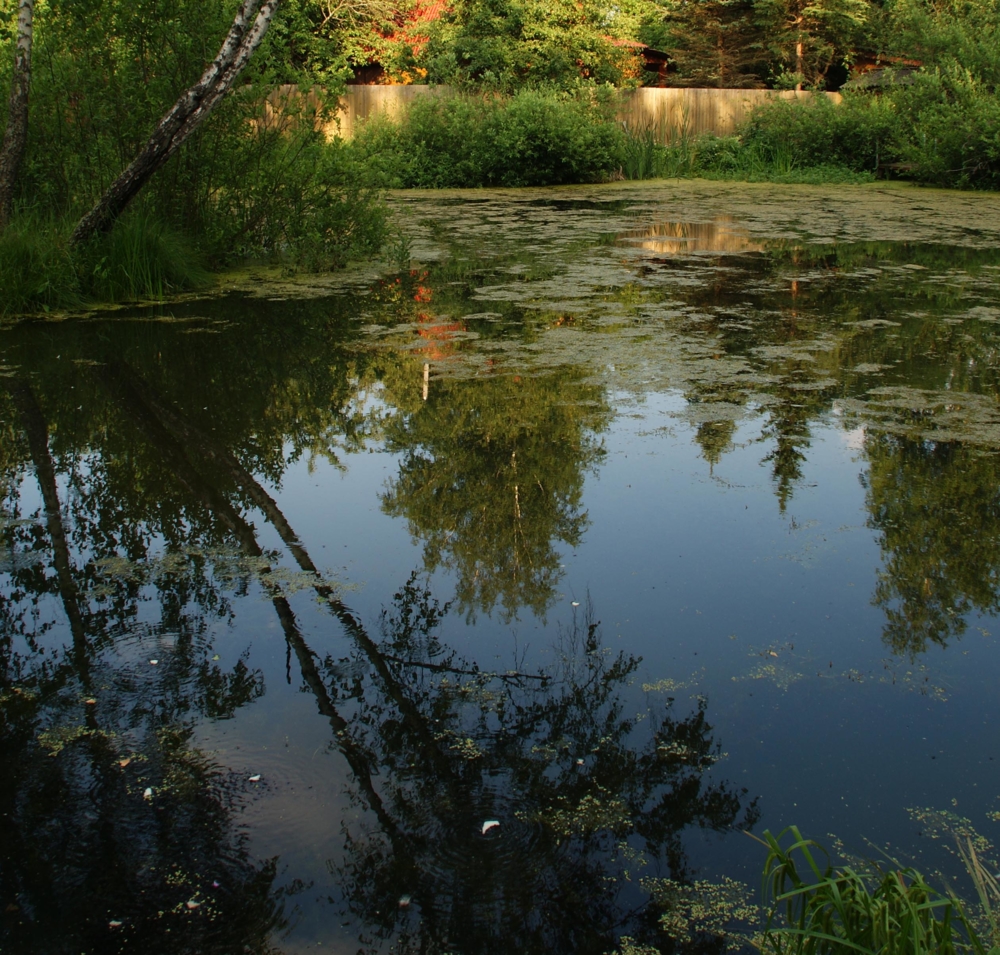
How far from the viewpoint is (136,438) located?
418 cm

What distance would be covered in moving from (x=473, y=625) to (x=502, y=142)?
14.7m

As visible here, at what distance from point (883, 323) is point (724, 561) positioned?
3.70m

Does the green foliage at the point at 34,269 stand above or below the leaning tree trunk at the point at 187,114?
below

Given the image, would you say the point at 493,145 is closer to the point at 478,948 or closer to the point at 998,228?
the point at 998,228

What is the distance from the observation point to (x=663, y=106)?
800 inches

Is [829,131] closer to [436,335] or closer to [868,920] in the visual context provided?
[436,335]

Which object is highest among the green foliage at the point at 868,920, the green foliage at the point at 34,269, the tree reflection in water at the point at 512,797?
the green foliage at the point at 34,269

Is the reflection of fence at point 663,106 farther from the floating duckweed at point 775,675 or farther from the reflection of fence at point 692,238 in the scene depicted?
the floating duckweed at point 775,675

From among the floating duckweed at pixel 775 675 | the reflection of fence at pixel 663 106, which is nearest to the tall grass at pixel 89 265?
the floating duckweed at pixel 775 675

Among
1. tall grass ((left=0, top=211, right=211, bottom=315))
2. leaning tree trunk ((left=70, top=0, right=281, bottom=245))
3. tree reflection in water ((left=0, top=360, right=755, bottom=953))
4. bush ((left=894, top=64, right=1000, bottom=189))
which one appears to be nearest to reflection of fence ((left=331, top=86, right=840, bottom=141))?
bush ((left=894, top=64, right=1000, bottom=189))

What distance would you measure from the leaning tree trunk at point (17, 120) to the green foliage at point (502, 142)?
1023cm

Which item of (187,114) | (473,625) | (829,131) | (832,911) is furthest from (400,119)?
(832,911)

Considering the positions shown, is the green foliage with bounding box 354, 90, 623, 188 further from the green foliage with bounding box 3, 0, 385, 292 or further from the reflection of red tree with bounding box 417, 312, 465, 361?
the reflection of red tree with bounding box 417, 312, 465, 361

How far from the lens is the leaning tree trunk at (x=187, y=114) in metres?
6.61
